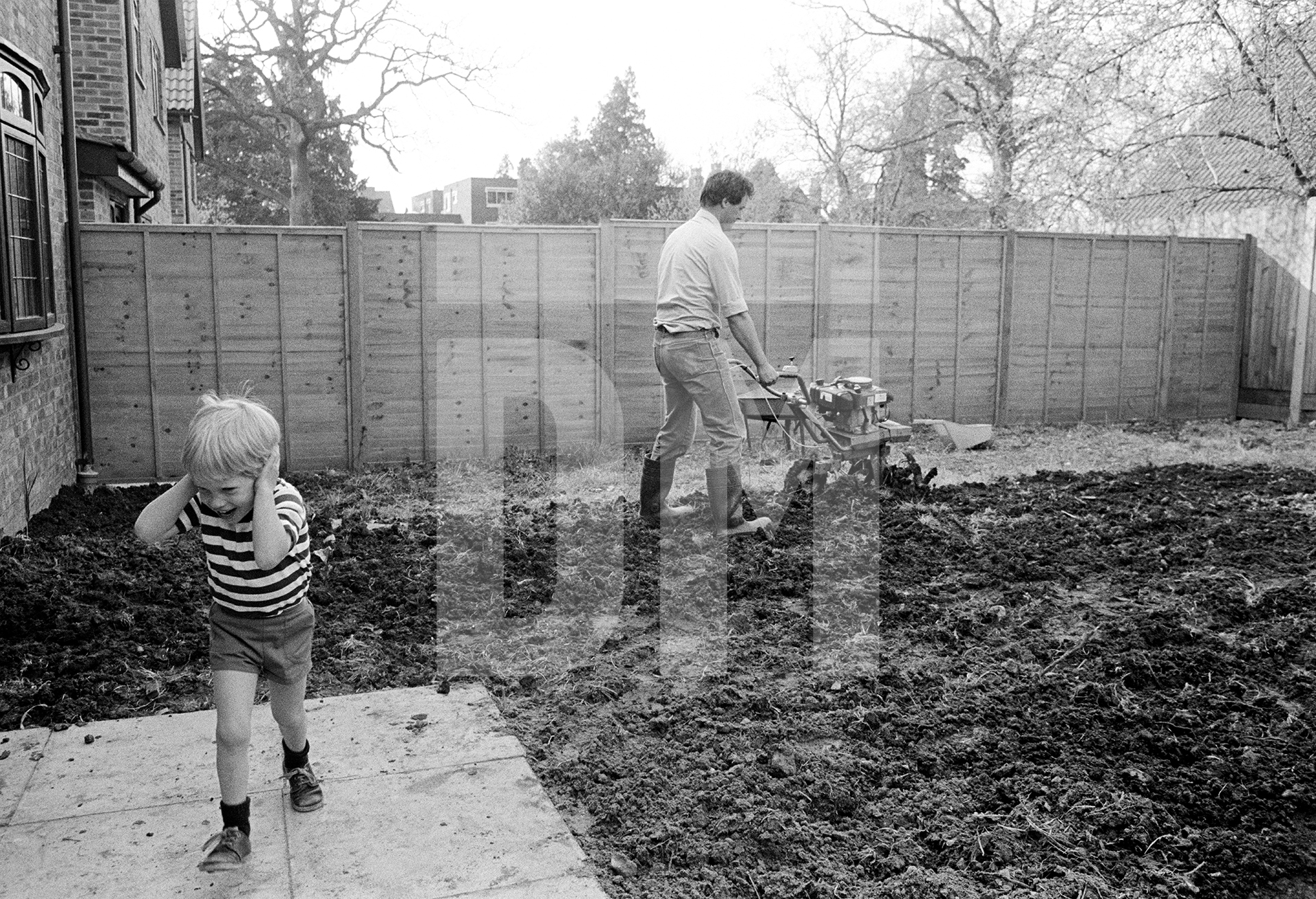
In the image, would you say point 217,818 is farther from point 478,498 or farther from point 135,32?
point 135,32

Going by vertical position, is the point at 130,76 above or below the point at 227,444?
above

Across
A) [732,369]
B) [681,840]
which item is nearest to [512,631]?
[681,840]

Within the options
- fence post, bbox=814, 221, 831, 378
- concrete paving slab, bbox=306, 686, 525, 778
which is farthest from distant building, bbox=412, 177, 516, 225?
concrete paving slab, bbox=306, 686, 525, 778

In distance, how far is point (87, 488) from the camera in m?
8.36

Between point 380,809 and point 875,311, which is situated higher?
point 875,311

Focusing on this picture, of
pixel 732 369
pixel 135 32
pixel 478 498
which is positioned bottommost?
pixel 478 498

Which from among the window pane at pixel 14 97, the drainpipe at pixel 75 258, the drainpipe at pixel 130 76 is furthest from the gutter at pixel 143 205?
the window pane at pixel 14 97

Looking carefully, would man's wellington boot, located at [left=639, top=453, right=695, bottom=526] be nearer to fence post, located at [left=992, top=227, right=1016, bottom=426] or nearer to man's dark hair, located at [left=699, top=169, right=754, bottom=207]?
man's dark hair, located at [left=699, top=169, right=754, bottom=207]

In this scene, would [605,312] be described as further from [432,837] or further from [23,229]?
[432,837]

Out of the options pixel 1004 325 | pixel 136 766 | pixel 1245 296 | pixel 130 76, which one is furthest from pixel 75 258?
pixel 1245 296

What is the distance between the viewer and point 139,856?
2.88 metres

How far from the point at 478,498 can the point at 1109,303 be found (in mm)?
8029

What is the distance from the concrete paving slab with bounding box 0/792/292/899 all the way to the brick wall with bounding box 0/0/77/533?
153 inches

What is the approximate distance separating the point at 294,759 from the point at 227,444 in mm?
1040
